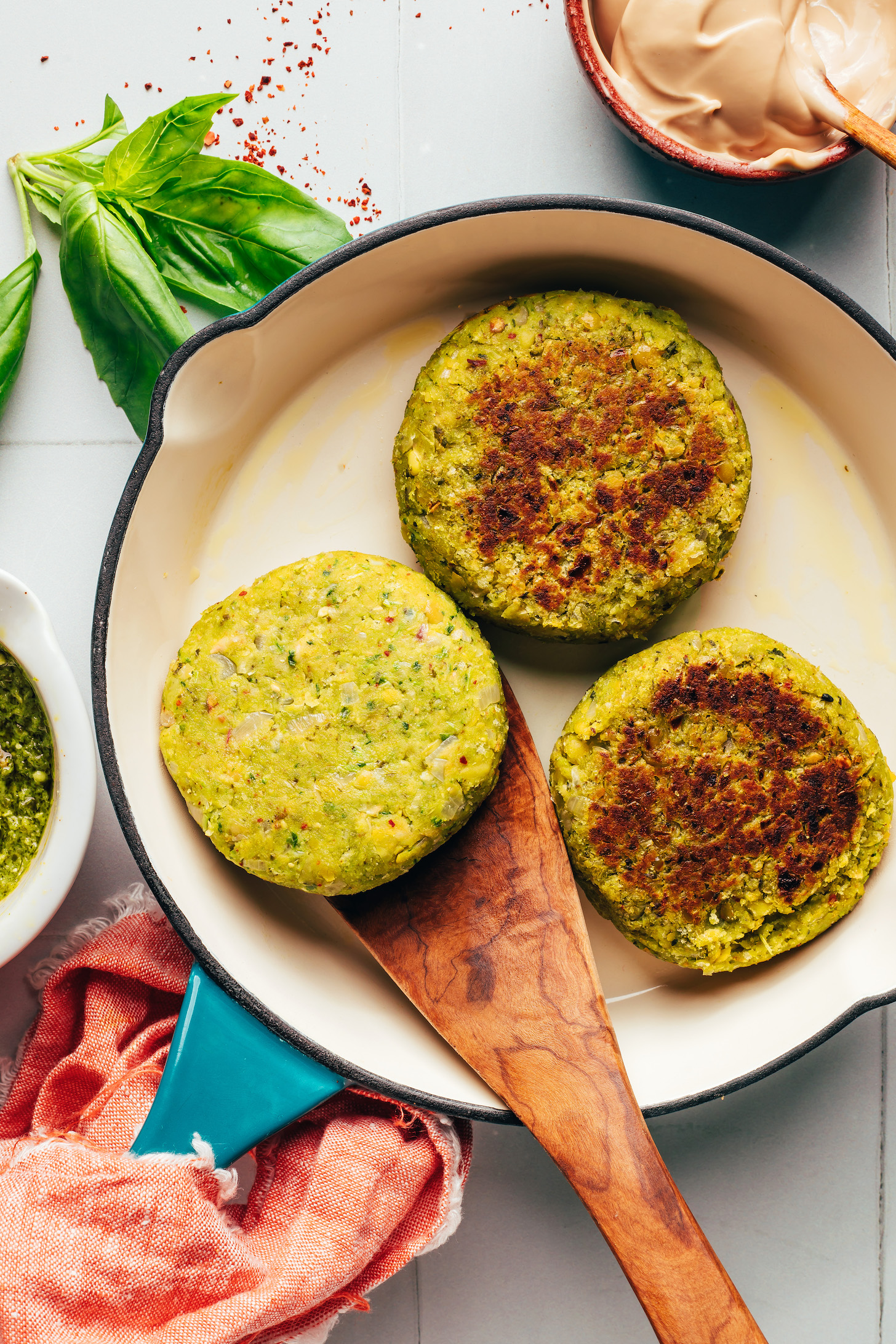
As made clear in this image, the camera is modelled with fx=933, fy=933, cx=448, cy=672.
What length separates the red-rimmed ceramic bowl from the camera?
1.55 metres

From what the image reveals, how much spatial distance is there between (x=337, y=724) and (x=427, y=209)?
1034mm

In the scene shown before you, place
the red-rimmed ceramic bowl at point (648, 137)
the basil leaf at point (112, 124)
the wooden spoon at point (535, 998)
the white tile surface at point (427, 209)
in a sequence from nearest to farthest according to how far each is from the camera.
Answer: the wooden spoon at point (535, 998)
the red-rimmed ceramic bowl at point (648, 137)
the basil leaf at point (112, 124)
the white tile surface at point (427, 209)

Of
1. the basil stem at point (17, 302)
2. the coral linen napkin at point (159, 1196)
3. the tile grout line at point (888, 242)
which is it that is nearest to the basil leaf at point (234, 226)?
the basil stem at point (17, 302)

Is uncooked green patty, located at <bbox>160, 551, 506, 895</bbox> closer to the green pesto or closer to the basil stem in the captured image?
the green pesto

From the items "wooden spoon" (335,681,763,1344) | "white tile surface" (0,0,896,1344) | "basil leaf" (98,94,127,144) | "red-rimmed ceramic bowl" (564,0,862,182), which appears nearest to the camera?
"wooden spoon" (335,681,763,1344)

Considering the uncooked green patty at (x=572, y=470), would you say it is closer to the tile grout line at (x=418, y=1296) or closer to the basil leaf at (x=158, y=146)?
the basil leaf at (x=158, y=146)

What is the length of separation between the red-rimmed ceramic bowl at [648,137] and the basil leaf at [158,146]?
0.59 metres

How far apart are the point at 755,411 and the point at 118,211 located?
122 cm

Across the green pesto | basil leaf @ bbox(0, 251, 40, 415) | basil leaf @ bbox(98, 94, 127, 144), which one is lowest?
the green pesto

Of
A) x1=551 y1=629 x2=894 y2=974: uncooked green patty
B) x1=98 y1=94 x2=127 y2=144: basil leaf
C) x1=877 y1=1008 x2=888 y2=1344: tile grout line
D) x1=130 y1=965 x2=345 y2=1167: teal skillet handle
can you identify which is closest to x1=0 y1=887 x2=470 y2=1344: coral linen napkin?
x1=130 y1=965 x2=345 y2=1167: teal skillet handle

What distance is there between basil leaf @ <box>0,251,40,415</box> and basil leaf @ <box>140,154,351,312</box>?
0.27 meters

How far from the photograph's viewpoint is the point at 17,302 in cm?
174

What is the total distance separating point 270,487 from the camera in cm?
177

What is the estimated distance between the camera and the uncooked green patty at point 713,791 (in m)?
1.54
